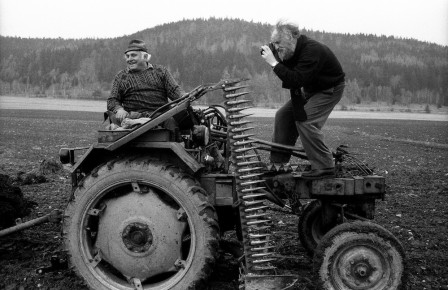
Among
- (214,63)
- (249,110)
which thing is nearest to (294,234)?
(249,110)

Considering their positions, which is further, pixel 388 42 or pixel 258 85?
pixel 388 42

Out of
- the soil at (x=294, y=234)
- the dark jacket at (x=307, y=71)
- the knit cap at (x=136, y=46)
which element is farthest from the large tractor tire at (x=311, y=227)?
the knit cap at (x=136, y=46)

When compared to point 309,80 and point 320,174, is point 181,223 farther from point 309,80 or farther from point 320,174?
point 309,80

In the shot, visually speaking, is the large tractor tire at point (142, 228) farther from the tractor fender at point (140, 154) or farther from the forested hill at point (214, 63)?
the forested hill at point (214, 63)

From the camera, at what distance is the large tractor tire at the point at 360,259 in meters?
4.26

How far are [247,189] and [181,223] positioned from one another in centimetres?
59

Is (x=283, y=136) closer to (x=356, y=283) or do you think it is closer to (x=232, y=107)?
(x=232, y=107)

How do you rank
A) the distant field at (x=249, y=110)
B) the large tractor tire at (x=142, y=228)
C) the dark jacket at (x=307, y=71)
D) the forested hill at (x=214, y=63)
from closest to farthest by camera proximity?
the large tractor tire at (x=142, y=228), the dark jacket at (x=307, y=71), the distant field at (x=249, y=110), the forested hill at (x=214, y=63)

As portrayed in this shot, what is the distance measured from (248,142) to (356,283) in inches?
55.8

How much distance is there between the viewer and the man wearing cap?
5266 millimetres

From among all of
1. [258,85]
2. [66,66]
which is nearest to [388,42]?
[258,85]

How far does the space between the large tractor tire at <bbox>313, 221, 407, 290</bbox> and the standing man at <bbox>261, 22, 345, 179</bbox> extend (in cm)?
57

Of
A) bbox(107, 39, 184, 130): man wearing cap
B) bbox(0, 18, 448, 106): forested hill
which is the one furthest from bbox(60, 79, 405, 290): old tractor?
bbox(0, 18, 448, 106): forested hill

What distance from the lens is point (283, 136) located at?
5.13m
